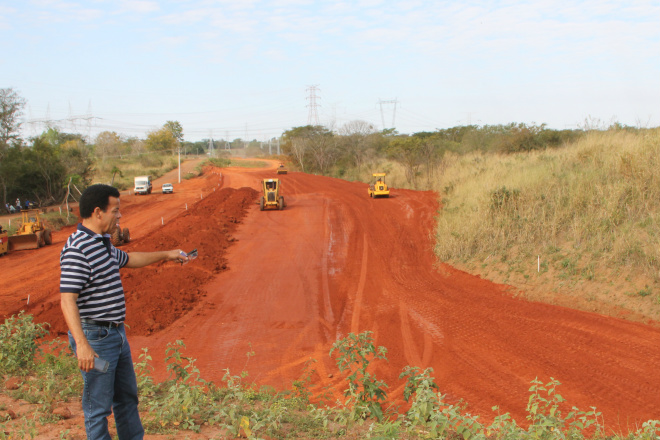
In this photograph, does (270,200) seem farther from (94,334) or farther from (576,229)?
(94,334)

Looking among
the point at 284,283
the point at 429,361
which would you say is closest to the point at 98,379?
the point at 429,361

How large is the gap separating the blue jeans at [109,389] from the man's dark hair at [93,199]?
30.9 inches

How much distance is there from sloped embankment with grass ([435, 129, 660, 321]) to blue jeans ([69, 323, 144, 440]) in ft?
33.4

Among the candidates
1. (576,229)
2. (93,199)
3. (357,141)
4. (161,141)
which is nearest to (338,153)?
(357,141)

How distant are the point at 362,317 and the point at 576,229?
633cm

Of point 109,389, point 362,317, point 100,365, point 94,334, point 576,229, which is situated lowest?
point 362,317

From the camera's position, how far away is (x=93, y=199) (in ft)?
11.0

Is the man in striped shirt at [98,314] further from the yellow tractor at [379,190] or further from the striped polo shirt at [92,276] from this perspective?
the yellow tractor at [379,190]

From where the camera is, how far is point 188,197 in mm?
36375

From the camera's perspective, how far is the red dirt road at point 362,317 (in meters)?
7.83

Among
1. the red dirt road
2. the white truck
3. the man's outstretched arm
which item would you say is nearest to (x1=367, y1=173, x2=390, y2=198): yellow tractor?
the red dirt road

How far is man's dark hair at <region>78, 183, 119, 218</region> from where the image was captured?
3306mm

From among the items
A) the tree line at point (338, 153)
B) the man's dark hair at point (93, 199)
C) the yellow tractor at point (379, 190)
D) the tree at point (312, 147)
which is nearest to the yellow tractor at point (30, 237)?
the tree line at point (338, 153)

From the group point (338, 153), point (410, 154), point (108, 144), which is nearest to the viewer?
point (410, 154)
